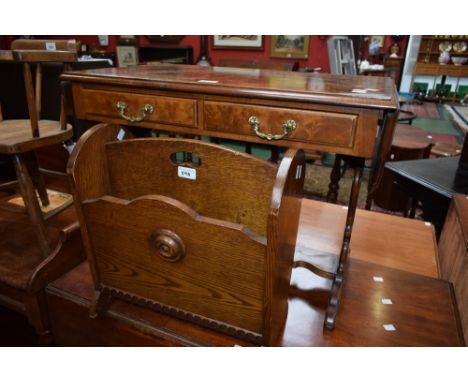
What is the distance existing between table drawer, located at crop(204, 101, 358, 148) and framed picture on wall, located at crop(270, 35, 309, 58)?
15.6 ft

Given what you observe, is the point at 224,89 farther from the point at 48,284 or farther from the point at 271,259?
the point at 48,284

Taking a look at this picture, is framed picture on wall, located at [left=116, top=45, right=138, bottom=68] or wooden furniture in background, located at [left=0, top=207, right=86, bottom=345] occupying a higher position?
framed picture on wall, located at [left=116, top=45, right=138, bottom=68]

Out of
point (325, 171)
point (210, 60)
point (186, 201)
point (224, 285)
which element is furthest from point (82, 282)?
point (210, 60)

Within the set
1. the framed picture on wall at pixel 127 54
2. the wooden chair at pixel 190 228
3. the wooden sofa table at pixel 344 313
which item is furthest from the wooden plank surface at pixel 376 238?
the framed picture on wall at pixel 127 54

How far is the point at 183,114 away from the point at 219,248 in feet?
1.44

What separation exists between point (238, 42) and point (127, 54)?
2.03m

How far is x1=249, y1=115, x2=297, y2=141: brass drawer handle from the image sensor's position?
91 centimetres

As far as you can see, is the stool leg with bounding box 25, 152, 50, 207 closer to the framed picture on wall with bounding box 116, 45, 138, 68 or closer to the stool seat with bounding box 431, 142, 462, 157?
the stool seat with bounding box 431, 142, 462, 157

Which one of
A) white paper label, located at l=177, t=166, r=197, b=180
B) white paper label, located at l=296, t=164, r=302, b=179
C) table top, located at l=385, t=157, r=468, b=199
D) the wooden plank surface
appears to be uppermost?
white paper label, located at l=296, t=164, r=302, b=179

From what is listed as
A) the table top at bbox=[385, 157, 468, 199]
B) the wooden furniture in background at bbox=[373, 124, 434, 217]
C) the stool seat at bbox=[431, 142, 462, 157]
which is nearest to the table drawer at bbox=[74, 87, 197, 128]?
the table top at bbox=[385, 157, 468, 199]

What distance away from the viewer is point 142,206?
2.70 feet

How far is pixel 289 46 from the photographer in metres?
5.38

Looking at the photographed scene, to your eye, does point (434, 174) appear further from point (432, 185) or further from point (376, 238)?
point (376, 238)

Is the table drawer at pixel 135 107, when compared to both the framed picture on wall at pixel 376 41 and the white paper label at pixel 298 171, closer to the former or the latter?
the white paper label at pixel 298 171
